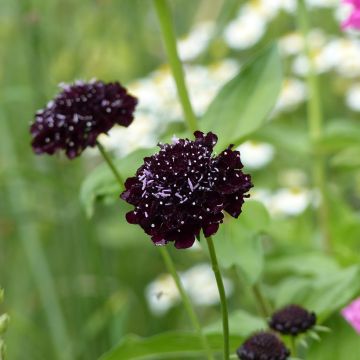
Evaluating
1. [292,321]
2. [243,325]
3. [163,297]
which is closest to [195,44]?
[163,297]

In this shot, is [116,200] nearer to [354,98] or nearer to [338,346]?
[338,346]

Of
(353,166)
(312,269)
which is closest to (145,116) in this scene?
(353,166)

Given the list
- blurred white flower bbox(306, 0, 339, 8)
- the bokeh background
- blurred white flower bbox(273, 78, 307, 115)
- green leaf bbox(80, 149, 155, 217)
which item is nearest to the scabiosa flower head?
green leaf bbox(80, 149, 155, 217)

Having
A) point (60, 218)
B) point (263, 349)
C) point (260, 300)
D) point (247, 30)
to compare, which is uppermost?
point (247, 30)

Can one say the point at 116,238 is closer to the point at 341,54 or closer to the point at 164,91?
the point at 164,91

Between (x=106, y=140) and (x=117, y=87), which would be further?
(x=106, y=140)

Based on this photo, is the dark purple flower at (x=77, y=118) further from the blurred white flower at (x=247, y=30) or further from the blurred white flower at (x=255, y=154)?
the blurred white flower at (x=247, y=30)
